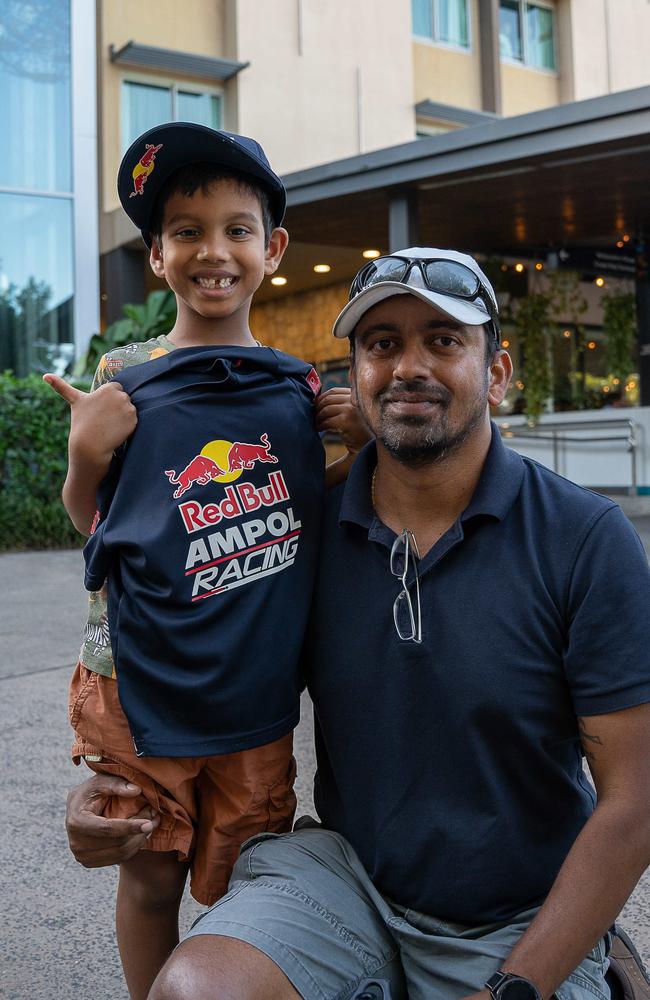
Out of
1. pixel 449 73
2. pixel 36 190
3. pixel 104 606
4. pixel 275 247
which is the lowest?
pixel 104 606

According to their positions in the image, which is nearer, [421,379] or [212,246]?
[421,379]

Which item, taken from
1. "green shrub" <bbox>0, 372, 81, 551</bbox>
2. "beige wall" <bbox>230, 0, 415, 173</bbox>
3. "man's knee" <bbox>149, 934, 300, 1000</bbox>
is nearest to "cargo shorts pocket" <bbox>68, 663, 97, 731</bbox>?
"man's knee" <bbox>149, 934, 300, 1000</bbox>

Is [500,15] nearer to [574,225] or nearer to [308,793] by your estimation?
[574,225]

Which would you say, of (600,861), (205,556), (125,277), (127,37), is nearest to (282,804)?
(205,556)

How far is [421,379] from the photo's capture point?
1.82 metres

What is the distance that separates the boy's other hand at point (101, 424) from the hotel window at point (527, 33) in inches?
716

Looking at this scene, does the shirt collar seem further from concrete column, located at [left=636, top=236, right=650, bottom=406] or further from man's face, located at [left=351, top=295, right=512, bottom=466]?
concrete column, located at [left=636, top=236, right=650, bottom=406]

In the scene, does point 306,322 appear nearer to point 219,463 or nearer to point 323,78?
point 323,78

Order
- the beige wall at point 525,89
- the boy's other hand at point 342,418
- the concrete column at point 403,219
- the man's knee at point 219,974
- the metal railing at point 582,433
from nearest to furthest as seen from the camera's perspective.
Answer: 1. the man's knee at point 219,974
2. the boy's other hand at point 342,418
3. the concrete column at point 403,219
4. the metal railing at point 582,433
5. the beige wall at point 525,89

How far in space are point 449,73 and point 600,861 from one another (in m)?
17.7

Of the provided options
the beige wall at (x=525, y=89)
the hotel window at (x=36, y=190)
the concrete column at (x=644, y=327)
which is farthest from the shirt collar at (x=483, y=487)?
the beige wall at (x=525, y=89)

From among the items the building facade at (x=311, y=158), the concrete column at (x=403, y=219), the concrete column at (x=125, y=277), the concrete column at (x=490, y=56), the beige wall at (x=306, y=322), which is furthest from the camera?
the concrete column at (x=490, y=56)

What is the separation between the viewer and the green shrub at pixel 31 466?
36.9ft

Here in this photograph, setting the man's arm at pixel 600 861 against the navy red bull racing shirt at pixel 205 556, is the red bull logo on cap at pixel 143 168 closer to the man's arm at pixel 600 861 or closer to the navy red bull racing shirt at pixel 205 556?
the navy red bull racing shirt at pixel 205 556
